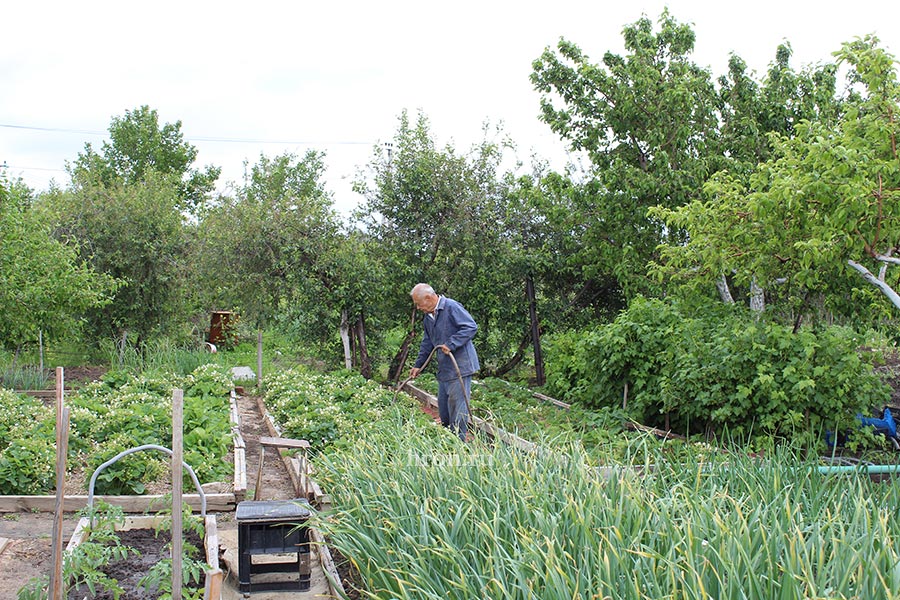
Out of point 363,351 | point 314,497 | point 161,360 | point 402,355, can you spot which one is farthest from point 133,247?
point 314,497

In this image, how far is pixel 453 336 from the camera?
743 centimetres

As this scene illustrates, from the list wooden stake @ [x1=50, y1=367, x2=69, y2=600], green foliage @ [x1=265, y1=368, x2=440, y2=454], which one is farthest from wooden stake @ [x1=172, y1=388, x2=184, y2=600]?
green foliage @ [x1=265, y1=368, x2=440, y2=454]

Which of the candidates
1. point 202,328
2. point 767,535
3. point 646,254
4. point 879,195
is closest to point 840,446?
point 879,195

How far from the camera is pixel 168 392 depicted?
9.77 metres

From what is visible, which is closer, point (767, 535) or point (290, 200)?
point (767, 535)

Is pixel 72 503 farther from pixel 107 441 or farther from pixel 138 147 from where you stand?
pixel 138 147

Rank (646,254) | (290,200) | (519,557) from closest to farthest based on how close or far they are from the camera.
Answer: (519,557) < (646,254) < (290,200)

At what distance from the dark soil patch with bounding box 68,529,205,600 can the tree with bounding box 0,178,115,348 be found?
587cm

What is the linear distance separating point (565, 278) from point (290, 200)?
15.1 feet

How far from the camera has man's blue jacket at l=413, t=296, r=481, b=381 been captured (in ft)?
24.6

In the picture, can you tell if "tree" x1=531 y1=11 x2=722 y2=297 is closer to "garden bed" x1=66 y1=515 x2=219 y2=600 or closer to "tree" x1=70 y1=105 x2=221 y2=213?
"garden bed" x1=66 y1=515 x2=219 y2=600

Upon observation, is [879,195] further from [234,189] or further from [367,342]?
[234,189]

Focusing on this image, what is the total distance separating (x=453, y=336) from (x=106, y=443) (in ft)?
9.98

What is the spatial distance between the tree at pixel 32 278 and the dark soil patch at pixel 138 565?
5.87 metres
